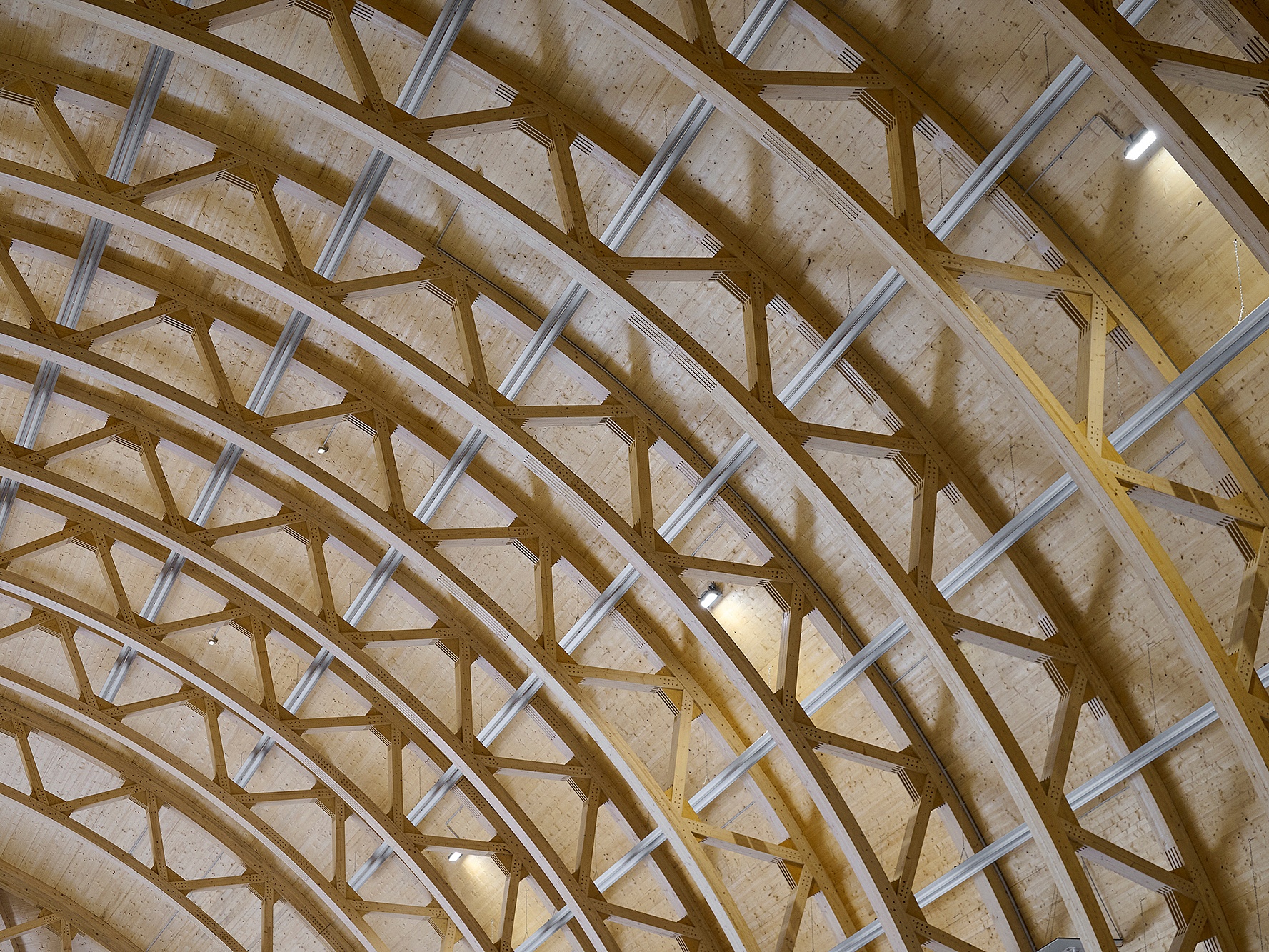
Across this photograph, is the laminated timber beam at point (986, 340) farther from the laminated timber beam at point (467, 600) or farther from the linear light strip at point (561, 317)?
the laminated timber beam at point (467, 600)

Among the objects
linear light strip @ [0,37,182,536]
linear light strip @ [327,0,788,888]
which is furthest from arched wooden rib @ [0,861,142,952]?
linear light strip @ [0,37,182,536]

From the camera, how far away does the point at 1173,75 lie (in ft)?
33.6

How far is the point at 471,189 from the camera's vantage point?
44.8ft

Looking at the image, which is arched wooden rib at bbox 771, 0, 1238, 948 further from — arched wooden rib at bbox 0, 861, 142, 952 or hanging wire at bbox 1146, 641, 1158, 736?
arched wooden rib at bbox 0, 861, 142, 952

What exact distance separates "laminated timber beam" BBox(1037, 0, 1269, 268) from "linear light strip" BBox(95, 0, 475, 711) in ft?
25.0

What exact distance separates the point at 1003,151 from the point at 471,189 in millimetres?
6651

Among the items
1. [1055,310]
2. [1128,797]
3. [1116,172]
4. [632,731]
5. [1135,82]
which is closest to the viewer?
[1135,82]

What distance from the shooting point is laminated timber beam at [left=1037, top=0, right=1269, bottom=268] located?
10.0 meters

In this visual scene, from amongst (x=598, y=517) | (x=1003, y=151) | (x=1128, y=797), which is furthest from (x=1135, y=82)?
(x=1128, y=797)

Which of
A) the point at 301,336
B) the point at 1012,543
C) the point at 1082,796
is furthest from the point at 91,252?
the point at 1082,796

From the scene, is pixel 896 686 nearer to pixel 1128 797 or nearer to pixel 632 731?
pixel 1128 797

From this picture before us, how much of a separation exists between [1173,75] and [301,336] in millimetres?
13436

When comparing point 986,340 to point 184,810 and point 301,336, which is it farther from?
point 184,810

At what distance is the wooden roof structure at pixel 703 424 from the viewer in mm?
12484
